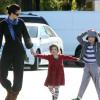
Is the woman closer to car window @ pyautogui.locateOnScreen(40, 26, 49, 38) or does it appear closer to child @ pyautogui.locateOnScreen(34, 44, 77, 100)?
child @ pyautogui.locateOnScreen(34, 44, 77, 100)

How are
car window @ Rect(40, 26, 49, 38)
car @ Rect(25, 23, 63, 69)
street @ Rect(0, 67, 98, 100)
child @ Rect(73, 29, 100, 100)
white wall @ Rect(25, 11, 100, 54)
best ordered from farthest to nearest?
white wall @ Rect(25, 11, 100, 54)
car window @ Rect(40, 26, 49, 38)
car @ Rect(25, 23, 63, 69)
street @ Rect(0, 67, 98, 100)
child @ Rect(73, 29, 100, 100)

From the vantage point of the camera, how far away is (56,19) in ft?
90.9

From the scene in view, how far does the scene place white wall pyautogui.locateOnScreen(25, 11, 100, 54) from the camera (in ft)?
89.7

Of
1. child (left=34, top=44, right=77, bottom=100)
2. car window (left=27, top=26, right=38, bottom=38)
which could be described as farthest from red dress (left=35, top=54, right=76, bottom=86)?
car window (left=27, top=26, right=38, bottom=38)

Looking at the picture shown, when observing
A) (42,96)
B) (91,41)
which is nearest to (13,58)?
(91,41)

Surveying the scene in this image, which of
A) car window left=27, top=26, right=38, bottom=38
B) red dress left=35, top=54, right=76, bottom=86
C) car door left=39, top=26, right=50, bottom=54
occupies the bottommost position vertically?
car door left=39, top=26, right=50, bottom=54

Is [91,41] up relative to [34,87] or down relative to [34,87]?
up

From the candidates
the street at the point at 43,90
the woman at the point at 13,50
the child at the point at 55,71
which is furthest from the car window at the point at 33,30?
the woman at the point at 13,50

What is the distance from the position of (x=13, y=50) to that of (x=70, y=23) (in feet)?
55.3

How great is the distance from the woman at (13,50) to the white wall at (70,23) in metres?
16.3

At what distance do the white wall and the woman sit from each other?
1628 centimetres

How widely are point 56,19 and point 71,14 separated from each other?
704mm

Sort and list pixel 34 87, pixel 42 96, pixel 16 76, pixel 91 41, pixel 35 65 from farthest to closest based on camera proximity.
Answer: pixel 35 65, pixel 34 87, pixel 42 96, pixel 91 41, pixel 16 76

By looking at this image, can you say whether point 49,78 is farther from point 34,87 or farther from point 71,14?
point 71,14
